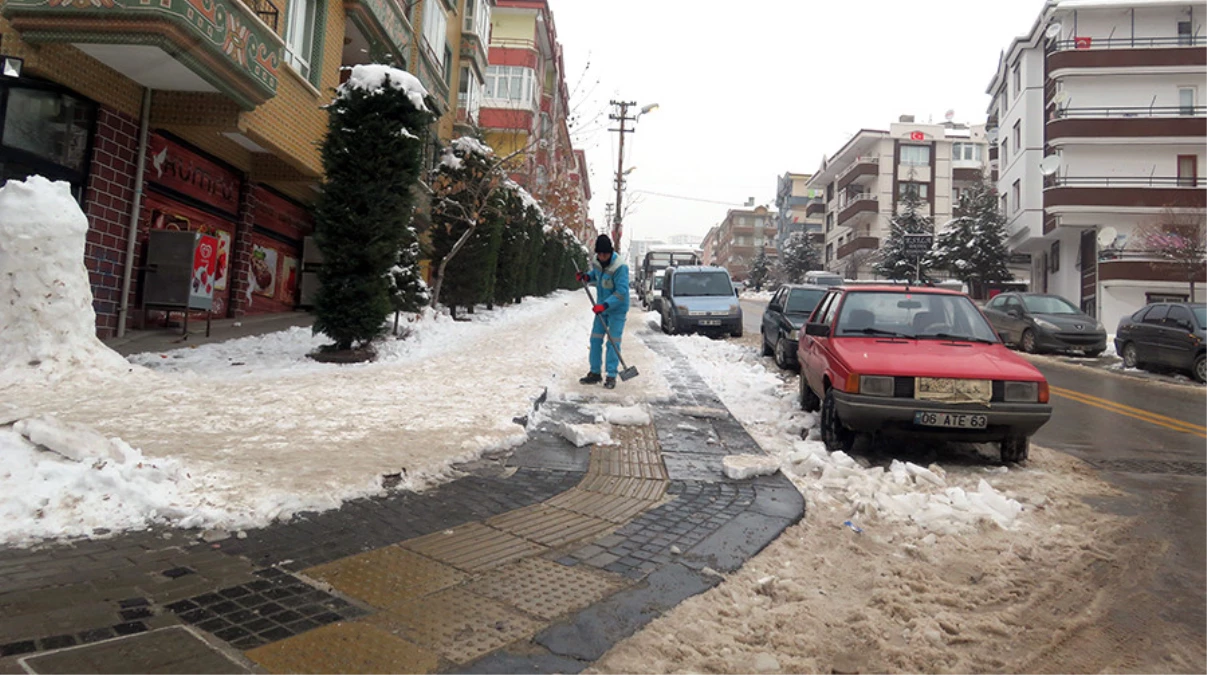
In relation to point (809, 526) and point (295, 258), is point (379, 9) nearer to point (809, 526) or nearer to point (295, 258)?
point (295, 258)

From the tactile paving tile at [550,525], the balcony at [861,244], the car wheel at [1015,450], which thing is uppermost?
the balcony at [861,244]

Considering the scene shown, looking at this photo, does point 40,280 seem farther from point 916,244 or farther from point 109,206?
point 916,244

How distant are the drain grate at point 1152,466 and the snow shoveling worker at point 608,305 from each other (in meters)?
5.22

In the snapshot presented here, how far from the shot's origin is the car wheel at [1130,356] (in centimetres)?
1556

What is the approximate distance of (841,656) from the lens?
8.93ft

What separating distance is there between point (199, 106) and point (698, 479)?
962 cm

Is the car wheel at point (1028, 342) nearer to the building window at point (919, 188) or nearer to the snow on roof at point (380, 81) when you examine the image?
the snow on roof at point (380, 81)

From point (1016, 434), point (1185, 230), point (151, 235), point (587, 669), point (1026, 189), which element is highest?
point (1026, 189)

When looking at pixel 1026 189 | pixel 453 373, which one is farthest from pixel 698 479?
pixel 1026 189

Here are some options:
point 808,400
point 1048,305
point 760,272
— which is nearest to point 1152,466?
point 808,400

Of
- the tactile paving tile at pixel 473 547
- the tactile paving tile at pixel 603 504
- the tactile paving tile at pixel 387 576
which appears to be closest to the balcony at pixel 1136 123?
the tactile paving tile at pixel 603 504

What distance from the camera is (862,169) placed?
6156cm

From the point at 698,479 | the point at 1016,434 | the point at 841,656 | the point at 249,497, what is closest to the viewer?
the point at 841,656

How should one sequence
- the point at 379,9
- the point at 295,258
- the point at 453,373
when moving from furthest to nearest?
1. the point at 295,258
2. the point at 379,9
3. the point at 453,373
